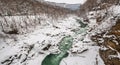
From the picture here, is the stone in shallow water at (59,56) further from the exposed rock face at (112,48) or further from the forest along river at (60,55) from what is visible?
the exposed rock face at (112,48)

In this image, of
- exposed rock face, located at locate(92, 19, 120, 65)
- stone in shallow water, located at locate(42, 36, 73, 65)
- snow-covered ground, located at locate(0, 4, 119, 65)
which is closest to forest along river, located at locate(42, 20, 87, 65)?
stone in shallow water, located at locate(42, 36, 73, 65)

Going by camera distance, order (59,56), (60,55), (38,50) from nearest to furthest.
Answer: (59,56)
(60,55)
(38,50)

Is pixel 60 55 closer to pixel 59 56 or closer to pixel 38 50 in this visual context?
pixel 59 56

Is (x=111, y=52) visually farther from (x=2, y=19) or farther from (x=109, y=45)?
(x=2, y=19)

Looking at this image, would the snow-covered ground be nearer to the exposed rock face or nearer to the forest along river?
the forest along river

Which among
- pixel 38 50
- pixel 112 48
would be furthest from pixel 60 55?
pixel 112 48

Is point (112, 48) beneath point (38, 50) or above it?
above

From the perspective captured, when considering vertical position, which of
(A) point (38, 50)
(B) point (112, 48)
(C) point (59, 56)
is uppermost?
(B) point (112, 48)

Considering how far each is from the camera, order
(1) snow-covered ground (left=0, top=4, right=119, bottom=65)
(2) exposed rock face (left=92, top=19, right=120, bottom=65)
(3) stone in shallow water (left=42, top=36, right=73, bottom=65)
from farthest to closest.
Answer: (3) stone in shallow water (left=42, top=36, right=73, bottom=65), (1) snow-covered ground (left=0, top=4, right=119, bottom=65), (2) exposed rock face (left=92, top=19, right=120, bottom=65)

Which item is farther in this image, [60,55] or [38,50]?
[38,50]

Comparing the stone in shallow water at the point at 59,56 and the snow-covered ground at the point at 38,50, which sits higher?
the snow-covered ground at the point at 38,50

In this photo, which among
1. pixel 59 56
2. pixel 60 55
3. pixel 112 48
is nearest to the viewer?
pixel 112 48

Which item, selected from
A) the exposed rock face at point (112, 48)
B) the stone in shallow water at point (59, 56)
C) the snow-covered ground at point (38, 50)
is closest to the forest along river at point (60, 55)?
the stone in shallow water at point (59, 56)

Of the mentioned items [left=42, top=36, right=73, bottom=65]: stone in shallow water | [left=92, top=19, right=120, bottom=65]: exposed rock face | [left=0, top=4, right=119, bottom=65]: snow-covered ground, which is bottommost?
[left=42, top=36, right=73, bottom=65]: stone in shallow water
